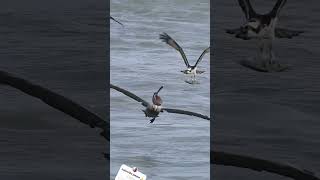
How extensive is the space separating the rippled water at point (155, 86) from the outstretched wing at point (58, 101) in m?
0.08

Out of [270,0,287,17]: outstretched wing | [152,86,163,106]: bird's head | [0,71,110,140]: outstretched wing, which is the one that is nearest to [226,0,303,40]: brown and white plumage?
[270,0,287,17]: outstretched wing

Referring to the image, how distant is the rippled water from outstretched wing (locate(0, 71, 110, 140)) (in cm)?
8

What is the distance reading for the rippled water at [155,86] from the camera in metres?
2.36

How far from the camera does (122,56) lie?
237cm

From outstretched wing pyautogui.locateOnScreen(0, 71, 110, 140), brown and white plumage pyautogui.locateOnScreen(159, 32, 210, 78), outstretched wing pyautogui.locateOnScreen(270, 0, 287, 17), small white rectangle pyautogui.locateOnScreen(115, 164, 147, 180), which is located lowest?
small white rectangle pyautogui.locateOnScreen(115, 164, 147, 180)

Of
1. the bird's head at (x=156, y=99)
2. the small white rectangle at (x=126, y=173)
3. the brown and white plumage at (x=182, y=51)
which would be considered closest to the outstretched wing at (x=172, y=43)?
the brown and white plumage at (x=182, y=51)

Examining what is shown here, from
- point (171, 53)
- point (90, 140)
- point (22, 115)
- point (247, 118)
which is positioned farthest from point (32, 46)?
point (247, 118)

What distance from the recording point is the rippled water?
2363 millimetres

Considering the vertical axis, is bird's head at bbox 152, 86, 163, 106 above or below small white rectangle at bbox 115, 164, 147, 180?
above

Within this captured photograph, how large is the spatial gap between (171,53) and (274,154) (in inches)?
28.1

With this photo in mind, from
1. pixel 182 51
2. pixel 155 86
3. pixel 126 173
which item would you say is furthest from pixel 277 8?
pixel 126 173

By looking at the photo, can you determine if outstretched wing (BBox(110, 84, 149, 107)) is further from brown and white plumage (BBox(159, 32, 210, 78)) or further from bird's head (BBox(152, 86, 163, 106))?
brown and white plumage (BBox(159, 32, 210, 78))

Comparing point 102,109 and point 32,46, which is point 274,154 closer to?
point 102,109

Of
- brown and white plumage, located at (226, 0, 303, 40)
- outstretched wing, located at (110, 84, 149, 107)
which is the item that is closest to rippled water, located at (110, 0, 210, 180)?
outstretched wing, located at (110, 84, 149, 107)
